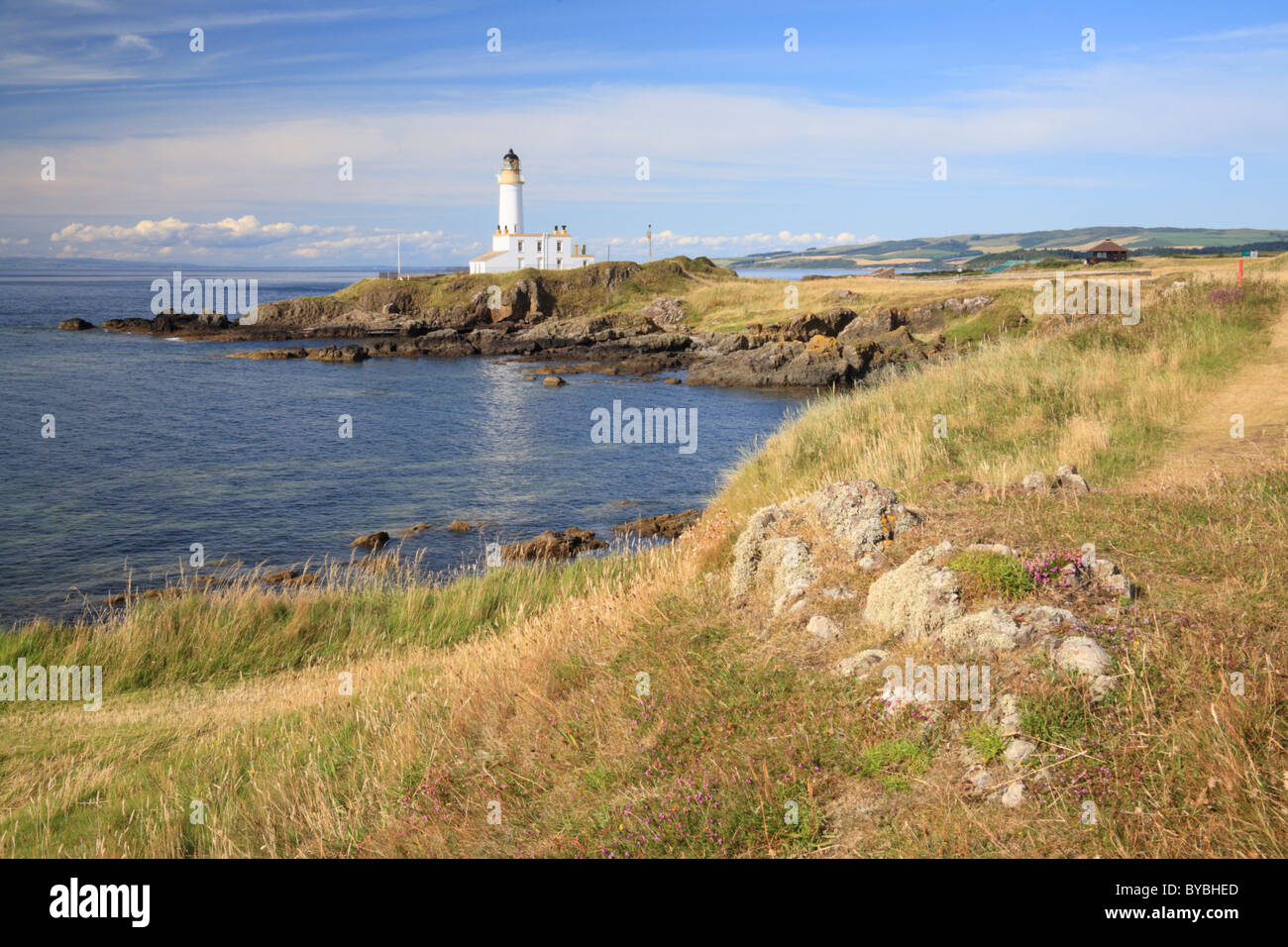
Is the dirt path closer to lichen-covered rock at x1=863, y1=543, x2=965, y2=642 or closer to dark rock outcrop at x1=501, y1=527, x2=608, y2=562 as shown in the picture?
lichen-covered rock at x1=863, y1=543, x2=965, y2=642

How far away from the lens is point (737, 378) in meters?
49.1

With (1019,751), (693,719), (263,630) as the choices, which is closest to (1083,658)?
(1019,751)

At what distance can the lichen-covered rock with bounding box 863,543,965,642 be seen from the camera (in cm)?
601

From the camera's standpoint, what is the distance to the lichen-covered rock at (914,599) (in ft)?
19.7

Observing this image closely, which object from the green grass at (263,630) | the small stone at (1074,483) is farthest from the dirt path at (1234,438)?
the green grass at (263,630)

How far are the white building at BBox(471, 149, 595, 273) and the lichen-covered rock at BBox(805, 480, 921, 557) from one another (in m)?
83.2

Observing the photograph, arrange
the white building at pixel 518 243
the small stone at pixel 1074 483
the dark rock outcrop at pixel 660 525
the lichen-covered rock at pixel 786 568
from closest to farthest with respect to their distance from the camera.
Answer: the lichen-covered rock at pixel 786 568
the small stone at pixel 1074 483
the dark rock outcrop at pixel 660 525
the white building at pixel 518 243

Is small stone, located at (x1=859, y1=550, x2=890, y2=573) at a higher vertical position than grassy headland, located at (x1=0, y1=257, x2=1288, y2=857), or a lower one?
higher

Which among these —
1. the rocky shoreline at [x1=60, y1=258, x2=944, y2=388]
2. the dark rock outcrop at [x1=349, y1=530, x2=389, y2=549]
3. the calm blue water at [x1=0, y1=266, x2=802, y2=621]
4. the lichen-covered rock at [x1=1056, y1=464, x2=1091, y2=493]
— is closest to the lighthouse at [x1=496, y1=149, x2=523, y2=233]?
the rocky shoreline at [x1=60, y1=258, x2=944, y2=388]

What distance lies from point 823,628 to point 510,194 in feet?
296

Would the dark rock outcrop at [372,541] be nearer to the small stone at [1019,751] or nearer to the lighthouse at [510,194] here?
the small stone at [1019,751]

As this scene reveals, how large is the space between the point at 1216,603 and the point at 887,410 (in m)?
10.3

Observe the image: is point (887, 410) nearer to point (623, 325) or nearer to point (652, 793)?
point (652, 793)
